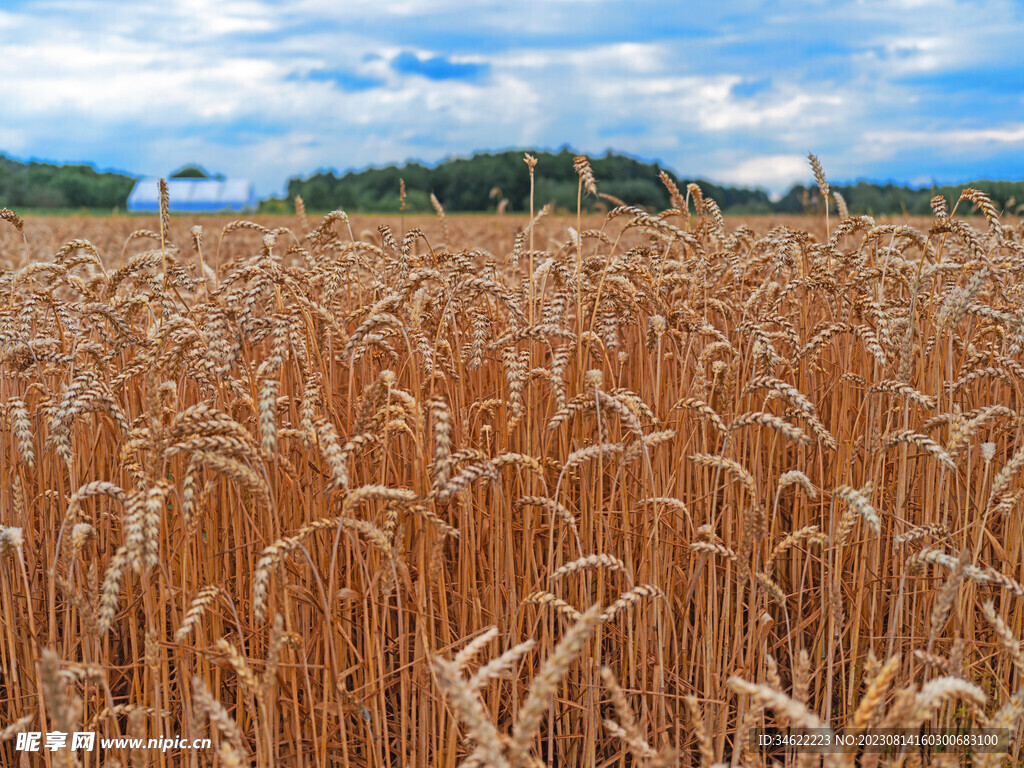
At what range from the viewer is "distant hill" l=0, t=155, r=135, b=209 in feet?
122

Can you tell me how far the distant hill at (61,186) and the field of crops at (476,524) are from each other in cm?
3723

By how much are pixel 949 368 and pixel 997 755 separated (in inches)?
54.0

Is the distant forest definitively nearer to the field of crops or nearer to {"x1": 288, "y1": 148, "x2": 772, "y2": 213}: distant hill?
{"x1": 288, "y1": 148, "x2": 772, "y2": 213}: distant hill

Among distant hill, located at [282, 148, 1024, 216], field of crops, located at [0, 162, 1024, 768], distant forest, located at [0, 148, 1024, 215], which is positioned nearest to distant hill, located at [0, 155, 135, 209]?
distant forest, located at [0, 148, 1024, 215]

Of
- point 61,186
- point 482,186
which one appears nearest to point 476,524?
point 482,186

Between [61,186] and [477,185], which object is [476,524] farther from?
[61,186]

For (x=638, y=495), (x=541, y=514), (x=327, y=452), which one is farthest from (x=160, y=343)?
(x=638, y=495)

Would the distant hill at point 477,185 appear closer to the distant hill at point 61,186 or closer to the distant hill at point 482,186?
the distant hill at point 482,186

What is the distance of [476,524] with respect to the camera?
223 cm

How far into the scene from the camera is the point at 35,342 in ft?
7.80

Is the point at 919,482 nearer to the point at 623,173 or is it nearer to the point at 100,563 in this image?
the point at 100,563

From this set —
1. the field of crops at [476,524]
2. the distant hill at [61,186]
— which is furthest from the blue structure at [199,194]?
the field of crops at [476,524]

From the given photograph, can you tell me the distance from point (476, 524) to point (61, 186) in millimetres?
51921

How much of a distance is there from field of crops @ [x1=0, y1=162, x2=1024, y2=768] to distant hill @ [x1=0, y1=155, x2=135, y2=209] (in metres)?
37.2
